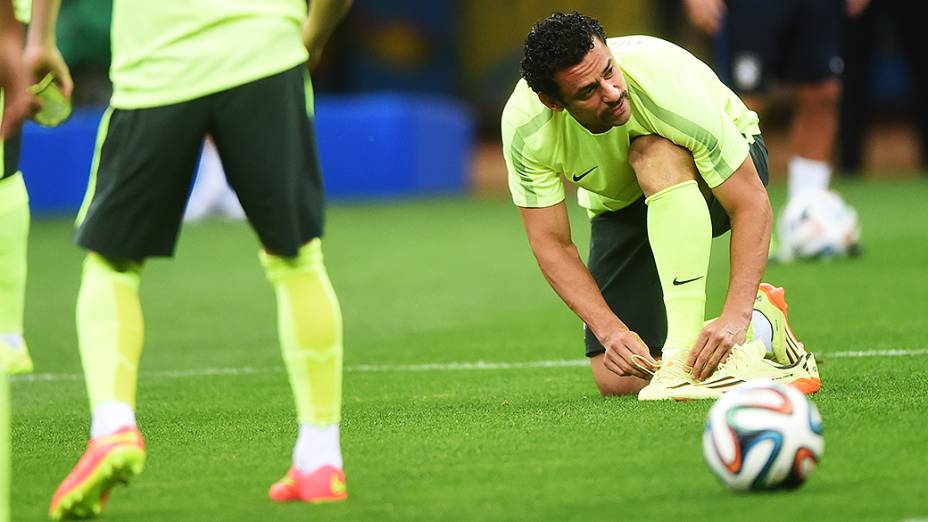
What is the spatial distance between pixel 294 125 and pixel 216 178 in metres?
11.2

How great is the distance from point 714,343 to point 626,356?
26 cm

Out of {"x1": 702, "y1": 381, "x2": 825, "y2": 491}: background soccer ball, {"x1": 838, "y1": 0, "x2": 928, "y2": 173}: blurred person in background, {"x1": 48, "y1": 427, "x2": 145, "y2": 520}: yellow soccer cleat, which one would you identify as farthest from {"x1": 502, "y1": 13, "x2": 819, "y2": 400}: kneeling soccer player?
{"x1": 838, "y1": 0, "x2": 928, "y2": 173}: blurred person in background

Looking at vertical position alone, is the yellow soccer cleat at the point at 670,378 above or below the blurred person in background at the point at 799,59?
above

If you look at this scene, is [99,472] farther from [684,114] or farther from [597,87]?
[684,114]

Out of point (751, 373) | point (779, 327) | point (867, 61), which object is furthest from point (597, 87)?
point (867, 61)

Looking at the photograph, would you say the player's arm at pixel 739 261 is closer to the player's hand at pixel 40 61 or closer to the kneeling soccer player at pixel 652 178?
the kneeling soccer player at pixel 652 178

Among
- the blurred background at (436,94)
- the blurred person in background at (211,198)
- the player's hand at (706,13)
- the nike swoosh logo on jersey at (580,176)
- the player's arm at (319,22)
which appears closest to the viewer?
the player's arm at (319,22)

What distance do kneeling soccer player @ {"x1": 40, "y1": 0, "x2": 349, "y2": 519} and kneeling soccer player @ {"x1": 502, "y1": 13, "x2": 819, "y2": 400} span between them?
1.14 meters

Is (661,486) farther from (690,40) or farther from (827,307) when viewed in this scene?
(690,40)

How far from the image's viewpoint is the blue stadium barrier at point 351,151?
16078mm

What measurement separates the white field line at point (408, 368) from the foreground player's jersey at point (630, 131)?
1096mm

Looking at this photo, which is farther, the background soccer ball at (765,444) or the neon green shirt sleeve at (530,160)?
the neon green shirt sleeve at (530,160)

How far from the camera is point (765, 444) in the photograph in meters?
3.47

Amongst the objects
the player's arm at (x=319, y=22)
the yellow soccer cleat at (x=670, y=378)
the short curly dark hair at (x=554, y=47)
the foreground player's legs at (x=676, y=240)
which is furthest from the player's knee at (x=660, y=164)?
the player's arm at (x=319, y=22)
